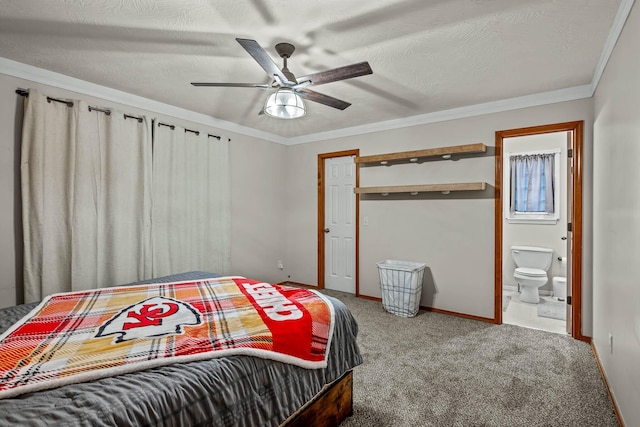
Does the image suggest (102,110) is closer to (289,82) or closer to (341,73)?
(289,82)

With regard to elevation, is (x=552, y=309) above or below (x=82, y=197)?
below

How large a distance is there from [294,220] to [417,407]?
3560 millimetres

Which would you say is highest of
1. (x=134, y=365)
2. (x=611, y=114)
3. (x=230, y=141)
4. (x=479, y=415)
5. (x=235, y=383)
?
(x=230, y=141)

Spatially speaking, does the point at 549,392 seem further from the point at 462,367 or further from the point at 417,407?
the point at 417,407

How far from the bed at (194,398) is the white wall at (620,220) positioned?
1.62 m

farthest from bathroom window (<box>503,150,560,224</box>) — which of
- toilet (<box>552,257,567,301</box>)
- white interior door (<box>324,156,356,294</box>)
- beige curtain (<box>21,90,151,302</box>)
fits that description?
beige curtain (<box>21,90,151,302</box>)

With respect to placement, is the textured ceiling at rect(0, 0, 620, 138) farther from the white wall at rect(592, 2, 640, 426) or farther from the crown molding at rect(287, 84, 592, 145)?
the white wall at rect(592, 2, 640, 426)

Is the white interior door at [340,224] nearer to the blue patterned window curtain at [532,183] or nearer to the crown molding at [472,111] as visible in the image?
the crown molding at [472,111]

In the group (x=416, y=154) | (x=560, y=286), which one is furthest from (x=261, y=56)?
(x=560, y=286)

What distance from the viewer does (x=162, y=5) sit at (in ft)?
6.26

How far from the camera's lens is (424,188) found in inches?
152

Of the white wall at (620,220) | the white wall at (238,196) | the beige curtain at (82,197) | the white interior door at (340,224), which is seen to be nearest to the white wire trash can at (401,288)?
the white interior door at (340,224)

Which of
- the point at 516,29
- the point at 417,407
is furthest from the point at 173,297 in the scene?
the point at 516,29

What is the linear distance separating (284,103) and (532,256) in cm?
439
